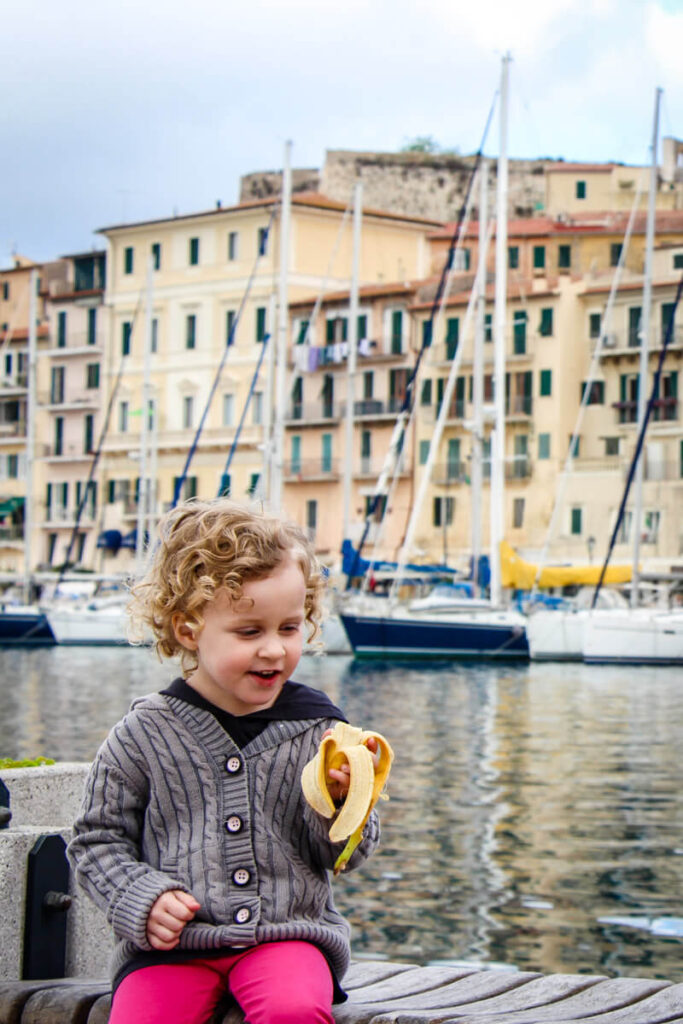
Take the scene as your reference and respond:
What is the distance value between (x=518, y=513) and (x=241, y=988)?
52806 mm

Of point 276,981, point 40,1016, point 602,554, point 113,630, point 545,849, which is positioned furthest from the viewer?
point 602,554

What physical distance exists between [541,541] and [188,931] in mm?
51862

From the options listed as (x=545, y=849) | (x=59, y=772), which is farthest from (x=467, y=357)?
(x=59, y=772)

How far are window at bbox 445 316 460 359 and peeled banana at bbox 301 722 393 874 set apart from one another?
56.1 metres

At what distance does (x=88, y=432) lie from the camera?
68812mm

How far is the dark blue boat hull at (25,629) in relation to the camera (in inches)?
1828

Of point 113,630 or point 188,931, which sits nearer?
point 188,931

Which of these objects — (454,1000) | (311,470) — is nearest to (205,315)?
(311,470)

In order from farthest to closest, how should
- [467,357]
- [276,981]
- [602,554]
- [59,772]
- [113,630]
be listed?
[467,357]
[602,554]
[113,630]
[59,772]
[276,981]

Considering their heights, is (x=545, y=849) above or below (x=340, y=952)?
below

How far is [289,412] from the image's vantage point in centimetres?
6266

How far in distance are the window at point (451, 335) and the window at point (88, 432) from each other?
17.2 metres

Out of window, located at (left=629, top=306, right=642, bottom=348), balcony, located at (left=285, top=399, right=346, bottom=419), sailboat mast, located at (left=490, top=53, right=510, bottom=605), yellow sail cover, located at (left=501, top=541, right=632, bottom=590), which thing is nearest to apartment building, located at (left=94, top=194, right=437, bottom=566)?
balcony, located at (left=285, top=399, right=346, bottom=419)

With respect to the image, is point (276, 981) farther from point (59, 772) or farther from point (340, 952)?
point (59, 772)
